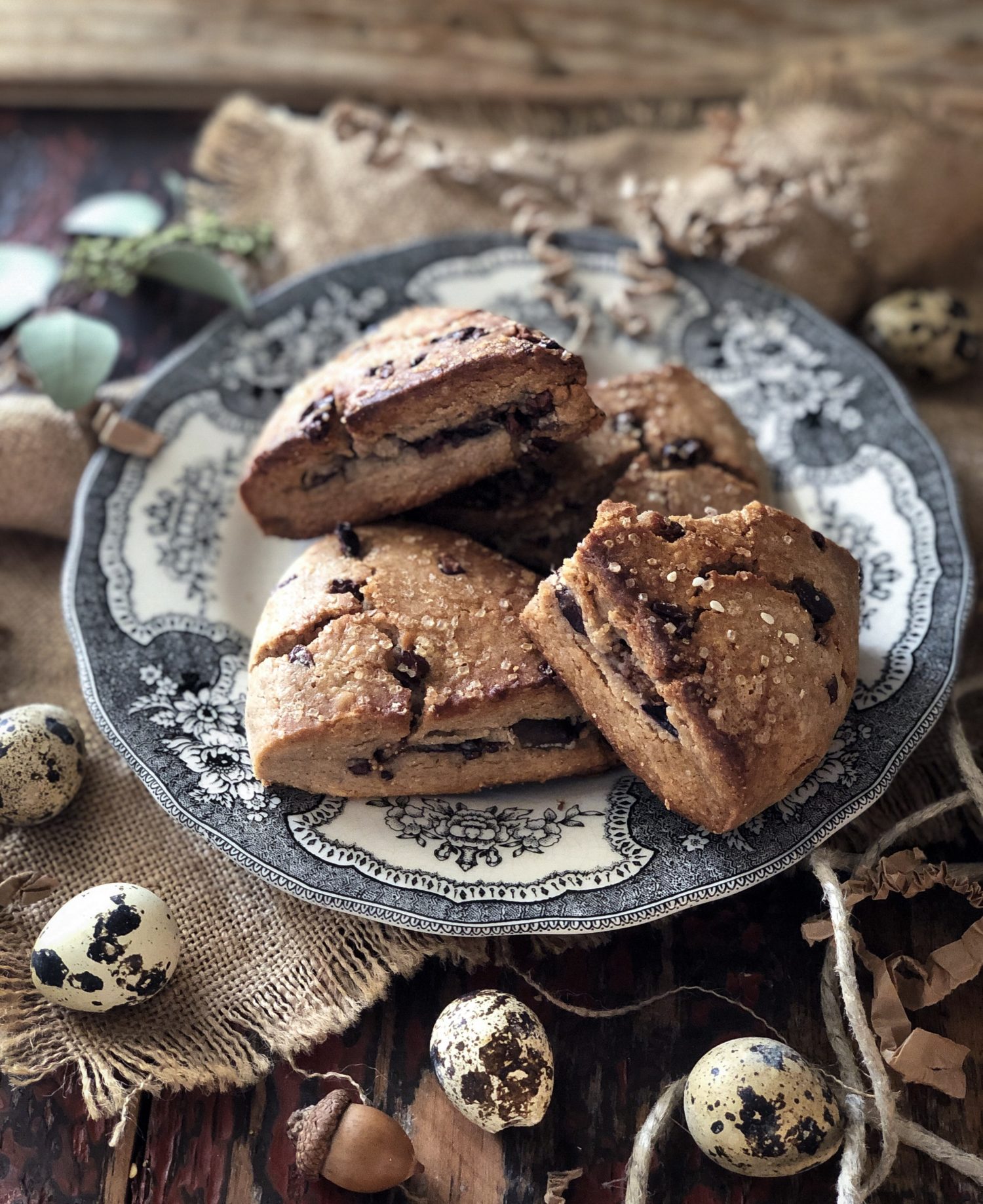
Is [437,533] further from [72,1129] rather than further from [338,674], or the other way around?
[72,1129]

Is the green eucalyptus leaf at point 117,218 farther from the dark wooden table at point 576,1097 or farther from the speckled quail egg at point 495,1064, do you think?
the speckled quail egg at point 495,1064

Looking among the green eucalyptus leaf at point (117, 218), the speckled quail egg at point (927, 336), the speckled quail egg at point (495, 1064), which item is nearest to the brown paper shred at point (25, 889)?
the speckled quail egg at point (495, 1064)

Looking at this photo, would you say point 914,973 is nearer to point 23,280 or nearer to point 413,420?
point 413,420

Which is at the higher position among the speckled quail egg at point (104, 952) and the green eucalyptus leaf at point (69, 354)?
the green eucalyptus leaf at point (69, 354)

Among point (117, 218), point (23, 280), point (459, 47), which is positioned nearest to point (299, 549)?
point (23, 280)

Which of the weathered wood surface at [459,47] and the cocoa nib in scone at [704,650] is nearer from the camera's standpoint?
the cocoa nib in scone at [704,650]

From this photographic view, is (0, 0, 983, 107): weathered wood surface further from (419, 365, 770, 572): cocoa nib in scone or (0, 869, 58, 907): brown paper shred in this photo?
(0, 869, 58, 907): brown paper shred
